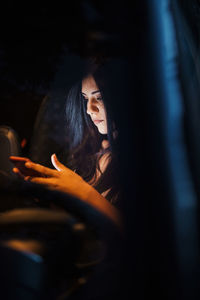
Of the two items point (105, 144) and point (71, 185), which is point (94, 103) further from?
point (71, 185)

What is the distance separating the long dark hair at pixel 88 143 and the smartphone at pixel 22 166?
123 mm

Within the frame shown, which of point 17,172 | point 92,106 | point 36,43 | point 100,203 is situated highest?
point 36,43

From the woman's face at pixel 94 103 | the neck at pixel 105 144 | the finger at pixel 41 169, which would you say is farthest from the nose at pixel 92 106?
the finger at pixel 41 169

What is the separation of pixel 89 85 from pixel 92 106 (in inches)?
2.9

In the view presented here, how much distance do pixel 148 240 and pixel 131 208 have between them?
0.10 metres

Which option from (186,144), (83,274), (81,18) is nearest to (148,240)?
(83,274)

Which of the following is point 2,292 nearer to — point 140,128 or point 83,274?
point 83,274

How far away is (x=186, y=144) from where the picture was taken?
868 millimetres

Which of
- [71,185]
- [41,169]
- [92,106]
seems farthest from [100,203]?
[92,106]

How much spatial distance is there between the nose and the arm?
0.64 feet

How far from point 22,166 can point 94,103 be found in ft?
1.05

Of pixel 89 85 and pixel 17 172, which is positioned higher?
pixel 89 85

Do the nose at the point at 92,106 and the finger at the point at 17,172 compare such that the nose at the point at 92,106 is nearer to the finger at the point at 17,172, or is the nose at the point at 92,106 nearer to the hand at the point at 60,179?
the hand at the point at 60,179

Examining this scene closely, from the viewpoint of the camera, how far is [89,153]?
3.08 ft
